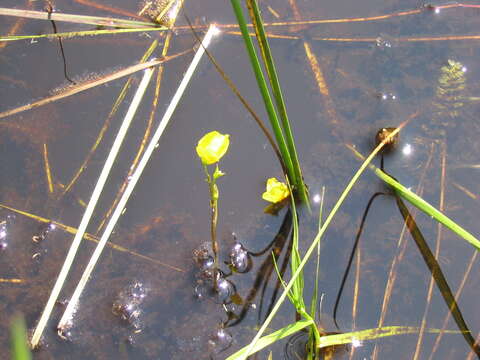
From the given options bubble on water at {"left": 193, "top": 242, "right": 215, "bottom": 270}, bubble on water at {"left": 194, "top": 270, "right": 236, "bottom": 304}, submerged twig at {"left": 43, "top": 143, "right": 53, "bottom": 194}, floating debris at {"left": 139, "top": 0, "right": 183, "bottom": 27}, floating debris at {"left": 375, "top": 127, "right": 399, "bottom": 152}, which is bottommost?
bubble on water at {"left": 194, "top": 270, "right": 236, "bottom": 304}

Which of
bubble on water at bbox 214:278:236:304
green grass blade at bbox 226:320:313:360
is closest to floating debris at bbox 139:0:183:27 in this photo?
bubble on water at bbox 214:278:236:304

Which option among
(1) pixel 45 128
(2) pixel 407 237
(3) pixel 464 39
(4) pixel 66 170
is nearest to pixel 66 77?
(1) pixel 45 128

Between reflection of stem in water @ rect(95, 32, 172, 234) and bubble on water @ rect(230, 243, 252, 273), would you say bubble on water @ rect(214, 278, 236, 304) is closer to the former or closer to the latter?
bubble on water @ rect(230, 243, 252, 273)

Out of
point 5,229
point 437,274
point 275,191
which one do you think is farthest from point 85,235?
point 437,274

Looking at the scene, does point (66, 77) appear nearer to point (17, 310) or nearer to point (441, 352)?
point (17, 310)

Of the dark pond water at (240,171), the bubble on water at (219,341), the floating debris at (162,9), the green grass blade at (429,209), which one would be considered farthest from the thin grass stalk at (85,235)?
the floating debris at (162,9)

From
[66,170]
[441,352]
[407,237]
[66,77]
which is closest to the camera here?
[441,352]

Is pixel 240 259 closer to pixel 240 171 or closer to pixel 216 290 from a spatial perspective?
pixel 216 290

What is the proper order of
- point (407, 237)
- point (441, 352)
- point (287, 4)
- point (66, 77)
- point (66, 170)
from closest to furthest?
point (441, 352), point (407, 237), point (66, 170), point (66, 77), point (287, 4)
